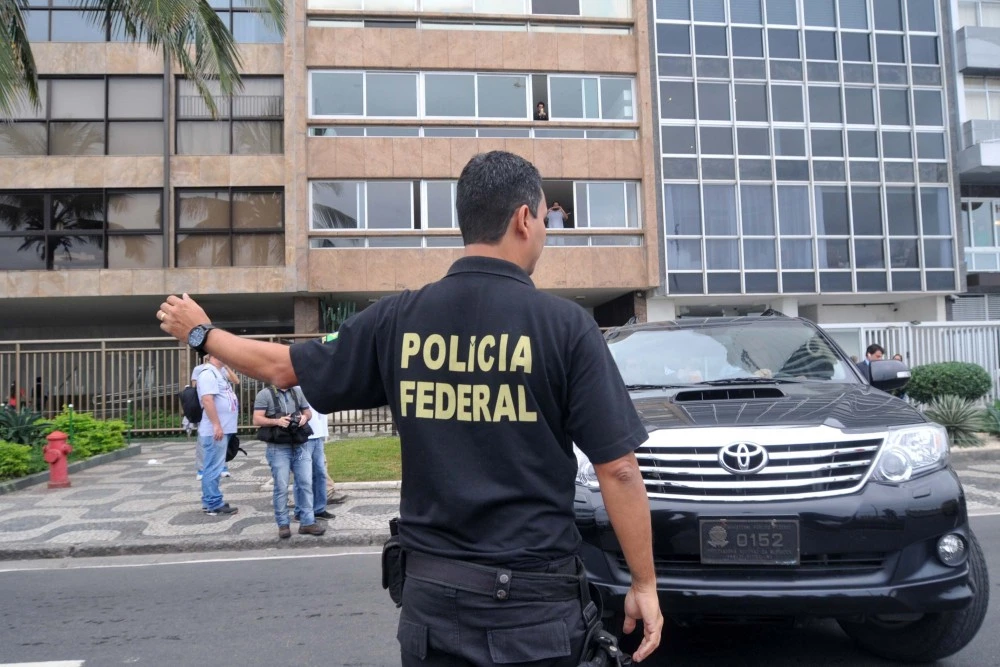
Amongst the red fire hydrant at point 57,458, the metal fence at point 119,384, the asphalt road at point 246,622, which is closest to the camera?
the asphalt road at point 246,622

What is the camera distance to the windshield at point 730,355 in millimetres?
4703

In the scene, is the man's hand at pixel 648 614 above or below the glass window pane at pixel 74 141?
below

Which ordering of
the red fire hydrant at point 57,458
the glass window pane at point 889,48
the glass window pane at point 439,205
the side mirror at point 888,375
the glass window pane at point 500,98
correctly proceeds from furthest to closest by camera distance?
the glass window pane at point 889,48 → the glass window pane at point 500,98 → the glass window pane at point 439,205 → the red fire hydrant at point 57,458 → the side mirror at point 888,375

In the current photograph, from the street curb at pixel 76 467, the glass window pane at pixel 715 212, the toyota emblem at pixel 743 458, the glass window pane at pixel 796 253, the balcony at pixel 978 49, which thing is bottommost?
the street curb at pixel 76 467

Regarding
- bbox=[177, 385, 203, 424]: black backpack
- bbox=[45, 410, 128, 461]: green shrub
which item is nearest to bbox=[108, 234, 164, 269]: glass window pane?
bbox=[45, 410, 128, 461]: green shrub

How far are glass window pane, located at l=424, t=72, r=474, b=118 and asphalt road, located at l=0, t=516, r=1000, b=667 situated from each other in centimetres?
1764

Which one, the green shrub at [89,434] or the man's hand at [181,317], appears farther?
the green shrub at [89,434]

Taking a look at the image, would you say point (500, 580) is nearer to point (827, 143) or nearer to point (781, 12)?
point (827, 143)

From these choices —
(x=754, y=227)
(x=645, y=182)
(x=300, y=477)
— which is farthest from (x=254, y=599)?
(x=754, y=227)

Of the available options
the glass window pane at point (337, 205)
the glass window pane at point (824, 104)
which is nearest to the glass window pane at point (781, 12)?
the glass window pane at point (824, 104)

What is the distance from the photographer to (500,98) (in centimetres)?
2277

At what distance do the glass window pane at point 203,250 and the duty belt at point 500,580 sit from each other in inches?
831

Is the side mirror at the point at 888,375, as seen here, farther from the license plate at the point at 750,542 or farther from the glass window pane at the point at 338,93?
the glass window pane at the point at 338,93

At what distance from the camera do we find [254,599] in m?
5.59
